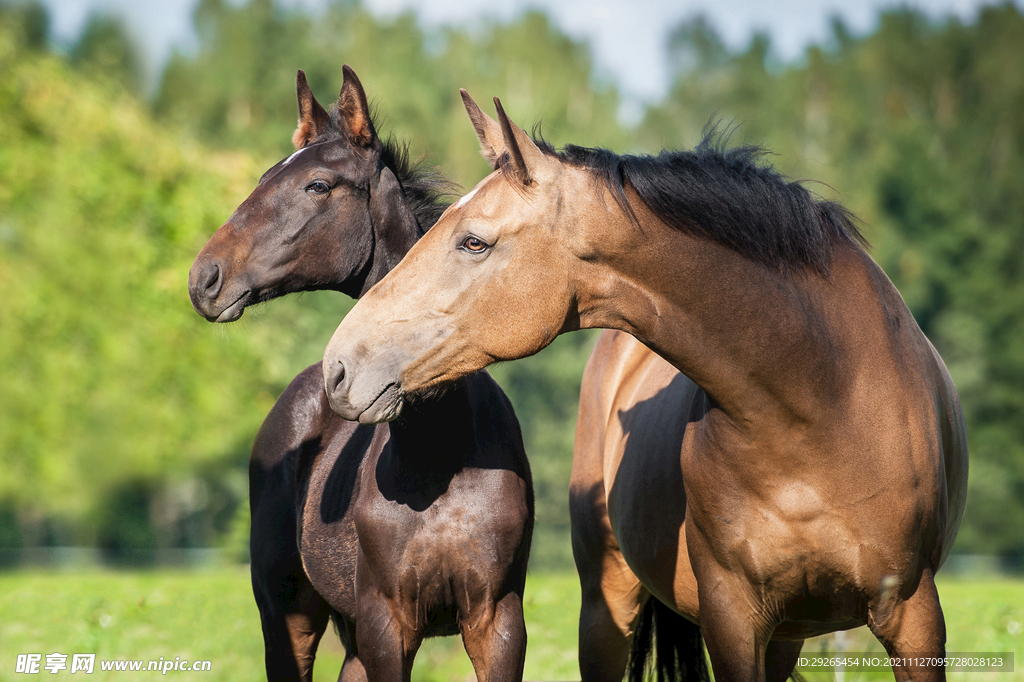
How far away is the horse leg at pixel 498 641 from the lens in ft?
10.8

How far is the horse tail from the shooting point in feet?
14.9

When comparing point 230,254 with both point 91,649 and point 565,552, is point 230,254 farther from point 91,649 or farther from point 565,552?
point 565,552

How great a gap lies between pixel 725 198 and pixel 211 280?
206cm

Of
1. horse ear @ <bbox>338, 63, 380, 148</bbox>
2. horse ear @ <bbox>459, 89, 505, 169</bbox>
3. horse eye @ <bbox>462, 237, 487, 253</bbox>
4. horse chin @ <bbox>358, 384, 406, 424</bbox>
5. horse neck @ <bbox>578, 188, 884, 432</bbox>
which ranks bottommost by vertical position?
horse chin @ <bbox>358, 384, 406, 424</bbox>

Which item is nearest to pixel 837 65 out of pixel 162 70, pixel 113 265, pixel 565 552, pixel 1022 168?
pixel 1022 168

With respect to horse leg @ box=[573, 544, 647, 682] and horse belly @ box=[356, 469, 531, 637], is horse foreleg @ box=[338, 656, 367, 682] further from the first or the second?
horse leg @ box=[573, 544, 647, 682]

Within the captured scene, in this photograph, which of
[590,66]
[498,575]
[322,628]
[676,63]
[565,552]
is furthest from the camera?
[676,63]

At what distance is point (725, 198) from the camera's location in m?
2.82

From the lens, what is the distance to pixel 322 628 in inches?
194

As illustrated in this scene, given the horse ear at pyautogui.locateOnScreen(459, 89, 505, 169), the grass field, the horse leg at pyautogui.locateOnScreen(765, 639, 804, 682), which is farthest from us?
the grass field

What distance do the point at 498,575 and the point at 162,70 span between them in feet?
96.7

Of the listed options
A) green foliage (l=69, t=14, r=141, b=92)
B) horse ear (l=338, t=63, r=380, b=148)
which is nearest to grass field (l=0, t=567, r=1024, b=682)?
horse ear (l=338, t=63, r=380, b=148)

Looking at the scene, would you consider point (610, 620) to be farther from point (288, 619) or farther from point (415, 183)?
point (415, 183)

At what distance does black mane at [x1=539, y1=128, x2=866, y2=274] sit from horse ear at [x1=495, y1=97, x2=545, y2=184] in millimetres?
104
